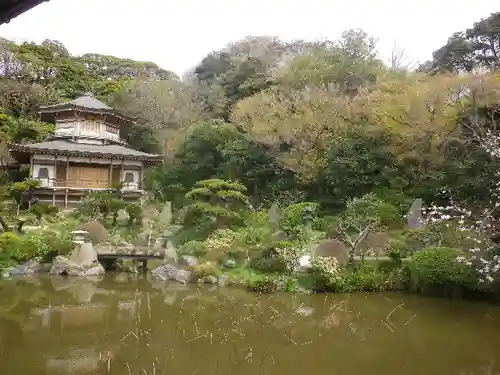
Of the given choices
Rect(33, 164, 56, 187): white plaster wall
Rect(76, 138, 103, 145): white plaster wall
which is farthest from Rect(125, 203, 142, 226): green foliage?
Rect(76, 138, 103, 145): white plaster wall

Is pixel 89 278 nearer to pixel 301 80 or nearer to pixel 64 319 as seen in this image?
pixel 64 319

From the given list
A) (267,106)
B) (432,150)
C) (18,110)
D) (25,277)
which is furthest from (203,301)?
(18,110)

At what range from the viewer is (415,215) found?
614 inches

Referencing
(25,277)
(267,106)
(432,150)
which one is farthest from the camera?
(267,106)

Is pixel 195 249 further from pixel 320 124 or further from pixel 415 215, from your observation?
pixel 320 124

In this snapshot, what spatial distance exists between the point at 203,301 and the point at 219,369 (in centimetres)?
473

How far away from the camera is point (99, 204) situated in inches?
743

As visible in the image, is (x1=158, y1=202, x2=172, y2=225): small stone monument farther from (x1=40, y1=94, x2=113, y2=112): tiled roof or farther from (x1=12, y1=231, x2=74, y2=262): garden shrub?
(x1=40, y1=94, x2=113, y2=112): tiled roof

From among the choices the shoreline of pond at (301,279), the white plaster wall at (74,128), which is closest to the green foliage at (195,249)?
the shoreline of pond at (301,279)

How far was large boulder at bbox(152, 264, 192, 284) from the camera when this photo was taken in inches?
544

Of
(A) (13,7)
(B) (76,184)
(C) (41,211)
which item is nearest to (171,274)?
(C) (41,211)

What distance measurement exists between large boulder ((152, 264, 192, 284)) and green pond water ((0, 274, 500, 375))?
126cm

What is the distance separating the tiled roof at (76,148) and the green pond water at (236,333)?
11.4 metres

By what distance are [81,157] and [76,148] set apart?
1.79 ft
